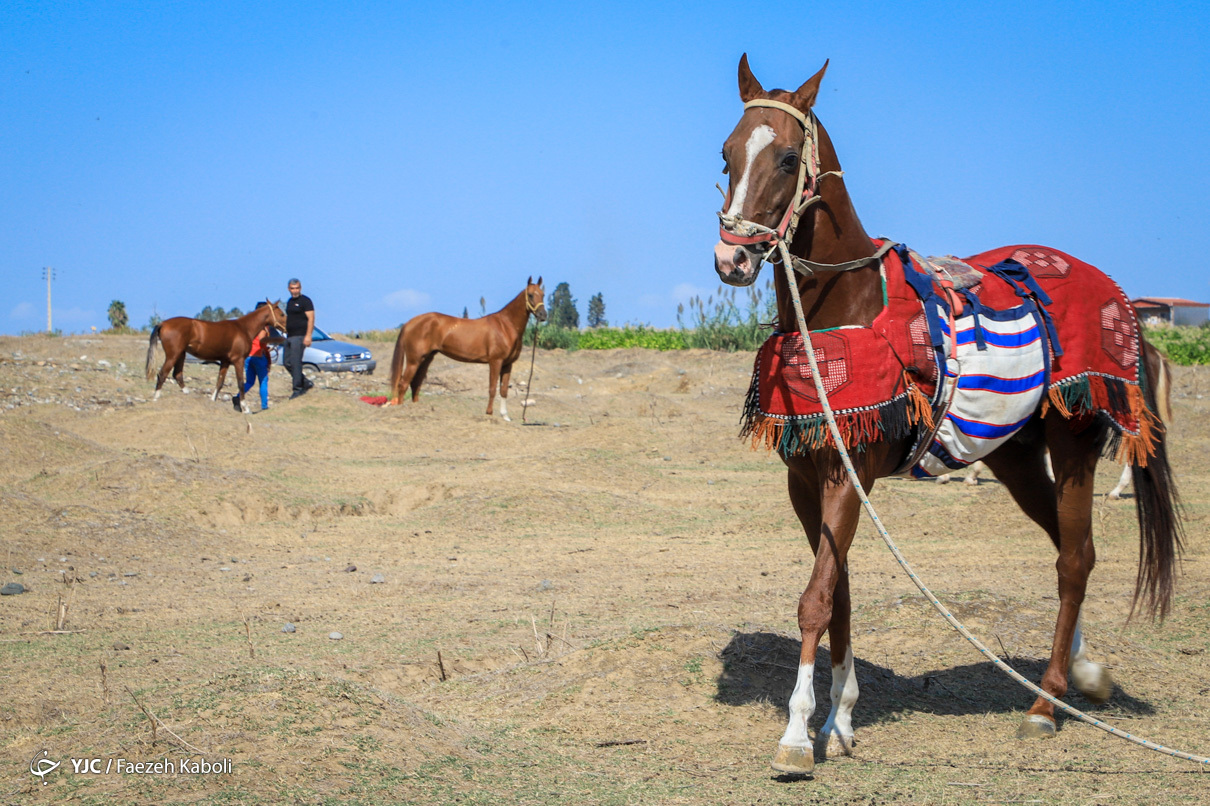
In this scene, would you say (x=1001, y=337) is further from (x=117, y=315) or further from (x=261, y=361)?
(x=117, y=315)

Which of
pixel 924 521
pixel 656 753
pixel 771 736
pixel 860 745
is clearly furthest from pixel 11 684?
pixel 924 521

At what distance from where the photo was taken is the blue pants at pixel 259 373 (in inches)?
764

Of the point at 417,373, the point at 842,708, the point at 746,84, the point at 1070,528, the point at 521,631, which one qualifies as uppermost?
the point at 746,84

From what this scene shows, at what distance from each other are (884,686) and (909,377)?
1.71m

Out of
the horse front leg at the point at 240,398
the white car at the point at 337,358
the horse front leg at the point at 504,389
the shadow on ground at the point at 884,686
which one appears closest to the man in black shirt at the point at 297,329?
the horse front leg at the point at 240,398

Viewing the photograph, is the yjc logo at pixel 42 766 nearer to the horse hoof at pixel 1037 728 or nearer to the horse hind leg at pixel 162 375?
the horse hoof at pixel 1037 728

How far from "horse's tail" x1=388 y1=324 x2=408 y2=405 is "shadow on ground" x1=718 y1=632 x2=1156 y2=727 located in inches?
579

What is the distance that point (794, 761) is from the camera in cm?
378

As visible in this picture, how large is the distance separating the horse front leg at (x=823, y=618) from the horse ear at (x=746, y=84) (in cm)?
147

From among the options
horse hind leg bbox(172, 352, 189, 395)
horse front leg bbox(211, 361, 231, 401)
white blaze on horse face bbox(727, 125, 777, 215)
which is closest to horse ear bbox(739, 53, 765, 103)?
white blaze on horse face bbox(727, 125, 777, 215)

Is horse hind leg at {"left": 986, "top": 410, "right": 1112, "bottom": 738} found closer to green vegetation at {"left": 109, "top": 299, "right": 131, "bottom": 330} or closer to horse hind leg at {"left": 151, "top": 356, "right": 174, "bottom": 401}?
horse hind leg at {"left": 151, "top": 356, "right": 174, "bottom": 401}

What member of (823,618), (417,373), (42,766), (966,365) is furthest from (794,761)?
(417,373)

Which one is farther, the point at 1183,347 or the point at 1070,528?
the point at 1183,347

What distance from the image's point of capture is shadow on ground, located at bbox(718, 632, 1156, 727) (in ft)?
15.9
